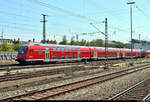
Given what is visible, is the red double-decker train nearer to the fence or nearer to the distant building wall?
the fence

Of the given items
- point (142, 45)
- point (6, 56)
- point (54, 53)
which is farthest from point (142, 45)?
point (54, 53)

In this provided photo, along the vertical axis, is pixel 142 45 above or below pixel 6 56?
above

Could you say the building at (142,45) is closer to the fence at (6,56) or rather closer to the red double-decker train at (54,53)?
the red double-decker train at (54,53)

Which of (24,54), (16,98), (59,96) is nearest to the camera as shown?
(16,98)

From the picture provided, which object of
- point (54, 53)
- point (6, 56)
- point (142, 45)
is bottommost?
point (6, 56)

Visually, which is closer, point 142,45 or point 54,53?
point 54,53

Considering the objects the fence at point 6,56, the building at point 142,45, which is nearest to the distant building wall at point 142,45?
the building at point 142,45

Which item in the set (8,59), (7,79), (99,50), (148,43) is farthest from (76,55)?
(148,43)

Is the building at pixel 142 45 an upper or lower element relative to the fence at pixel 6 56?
upper

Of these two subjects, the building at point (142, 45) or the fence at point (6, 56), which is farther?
the building at point (142, 45)

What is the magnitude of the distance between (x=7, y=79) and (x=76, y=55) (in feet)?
71.6

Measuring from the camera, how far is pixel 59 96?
984 cm

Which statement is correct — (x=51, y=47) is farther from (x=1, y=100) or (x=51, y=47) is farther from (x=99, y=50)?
(x=1, y=100)

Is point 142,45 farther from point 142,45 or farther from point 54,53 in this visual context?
point 54,53
